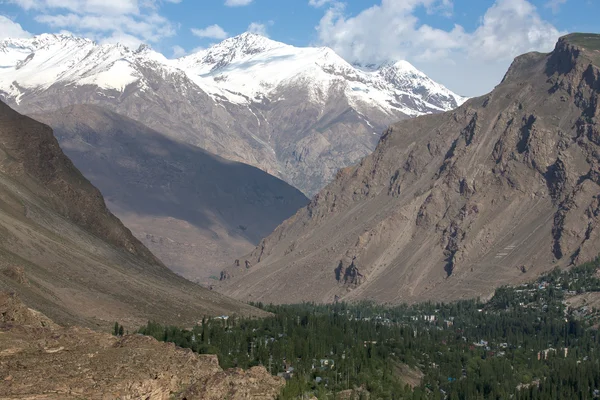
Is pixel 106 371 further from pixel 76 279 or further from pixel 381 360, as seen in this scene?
pixel 76 279

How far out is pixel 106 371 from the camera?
6297 centimetres

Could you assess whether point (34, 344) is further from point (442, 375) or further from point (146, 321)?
point (442, 375)

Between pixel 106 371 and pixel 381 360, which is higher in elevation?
pixel 106 371

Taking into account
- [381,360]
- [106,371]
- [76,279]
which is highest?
[76,279]

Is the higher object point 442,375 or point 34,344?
point 34,344

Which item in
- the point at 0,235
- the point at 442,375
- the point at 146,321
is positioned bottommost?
the point at 442,375

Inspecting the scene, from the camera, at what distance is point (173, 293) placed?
597 feet

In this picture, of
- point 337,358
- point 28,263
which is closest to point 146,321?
point 28,263

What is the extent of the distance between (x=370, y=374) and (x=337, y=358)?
7.24m

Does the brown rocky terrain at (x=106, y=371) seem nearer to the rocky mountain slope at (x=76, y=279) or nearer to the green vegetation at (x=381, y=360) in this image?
the green vegetation at (x=381, y=360)

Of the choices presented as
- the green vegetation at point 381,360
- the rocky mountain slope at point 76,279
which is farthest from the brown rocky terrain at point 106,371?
the rocky mountain slope at point 76,279

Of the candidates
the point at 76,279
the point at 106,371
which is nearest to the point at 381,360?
the point at 76,279

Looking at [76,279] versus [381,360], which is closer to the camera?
[381,360]

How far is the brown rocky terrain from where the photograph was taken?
59.3m
